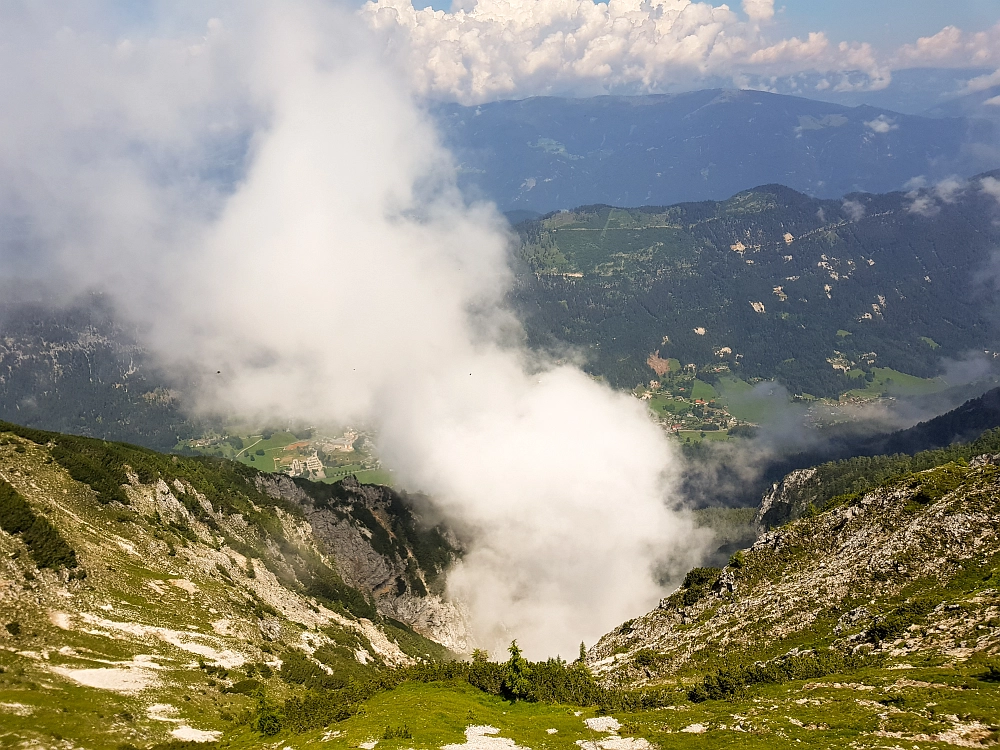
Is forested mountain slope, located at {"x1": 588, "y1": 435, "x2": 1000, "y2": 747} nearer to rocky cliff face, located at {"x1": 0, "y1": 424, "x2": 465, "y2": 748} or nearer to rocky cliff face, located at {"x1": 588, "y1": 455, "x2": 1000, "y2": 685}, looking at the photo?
rocky cliff face, located at {"x1": 588, "y1": 455, "x2": 1000, "y2": 685}

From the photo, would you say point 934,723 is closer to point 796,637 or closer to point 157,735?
point 796,637

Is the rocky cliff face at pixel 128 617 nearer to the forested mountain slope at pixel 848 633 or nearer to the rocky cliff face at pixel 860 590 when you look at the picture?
the forested mountain slope at pixel 848 633

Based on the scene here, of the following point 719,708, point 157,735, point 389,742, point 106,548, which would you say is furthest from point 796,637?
point 106,548

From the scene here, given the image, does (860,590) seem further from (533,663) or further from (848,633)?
(533,663)

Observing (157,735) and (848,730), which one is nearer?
(848,730)

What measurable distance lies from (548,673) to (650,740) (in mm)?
35951

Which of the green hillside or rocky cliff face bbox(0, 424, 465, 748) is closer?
the green hillside

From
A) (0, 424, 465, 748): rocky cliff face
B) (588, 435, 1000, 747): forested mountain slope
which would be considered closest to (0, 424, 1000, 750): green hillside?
(588, 435, 1000, 747): forested mountain slope

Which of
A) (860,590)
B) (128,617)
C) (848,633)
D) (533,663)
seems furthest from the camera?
(128,617)

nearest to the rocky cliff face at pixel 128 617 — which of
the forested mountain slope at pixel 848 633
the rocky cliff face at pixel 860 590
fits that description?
the forested mountain slope at pixel 848 633

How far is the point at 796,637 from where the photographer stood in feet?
308

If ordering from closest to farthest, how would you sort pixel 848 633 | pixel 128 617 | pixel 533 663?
1. pixel 848 633
2. pixel 533 663
3. pixel 128 617

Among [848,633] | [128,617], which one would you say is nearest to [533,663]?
[848,633]

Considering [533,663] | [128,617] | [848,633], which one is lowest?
[533,663]
